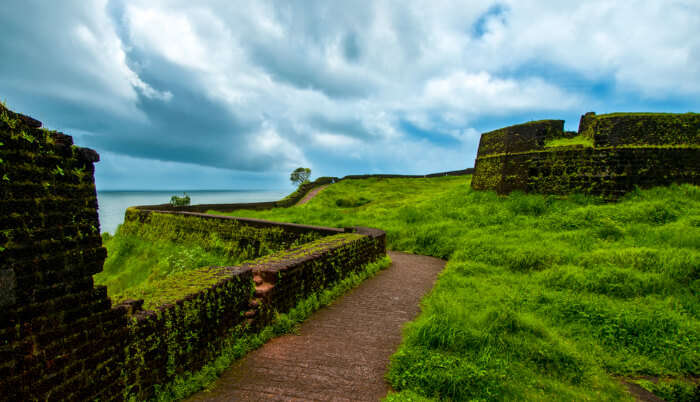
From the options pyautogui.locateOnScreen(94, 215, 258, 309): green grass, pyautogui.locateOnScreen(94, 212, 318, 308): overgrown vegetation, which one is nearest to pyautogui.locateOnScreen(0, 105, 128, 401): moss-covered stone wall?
pyautogui.locateOnScreen(94, 212, 318, 308): overgrown vegetation

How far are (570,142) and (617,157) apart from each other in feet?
6.51

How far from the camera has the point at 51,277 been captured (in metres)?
2.42

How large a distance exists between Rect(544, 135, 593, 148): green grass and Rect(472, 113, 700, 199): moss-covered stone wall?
0.48 feet

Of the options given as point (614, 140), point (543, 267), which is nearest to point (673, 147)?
point (614, 140)

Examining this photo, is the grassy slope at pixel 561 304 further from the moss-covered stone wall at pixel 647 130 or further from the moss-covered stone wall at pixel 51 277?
the moss-covered stone wall at pixel 51 277

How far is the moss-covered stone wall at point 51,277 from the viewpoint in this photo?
2.16m

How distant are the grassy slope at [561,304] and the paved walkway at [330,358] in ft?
1.13

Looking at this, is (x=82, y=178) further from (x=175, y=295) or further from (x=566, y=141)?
(x=566, y=141)

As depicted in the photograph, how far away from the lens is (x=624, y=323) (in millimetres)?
4574

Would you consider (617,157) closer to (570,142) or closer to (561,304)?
(570,142)

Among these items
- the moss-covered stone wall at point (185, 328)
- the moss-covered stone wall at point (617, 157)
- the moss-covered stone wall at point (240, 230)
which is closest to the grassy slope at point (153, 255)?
the moss-covered stone wall at point (240, 230)

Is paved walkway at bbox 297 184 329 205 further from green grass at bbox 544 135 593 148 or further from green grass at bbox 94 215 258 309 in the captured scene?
green grass at bbox 544 135 593 148

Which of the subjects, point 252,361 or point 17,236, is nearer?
point 17,236

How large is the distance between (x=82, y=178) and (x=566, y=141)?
16.1 metres
